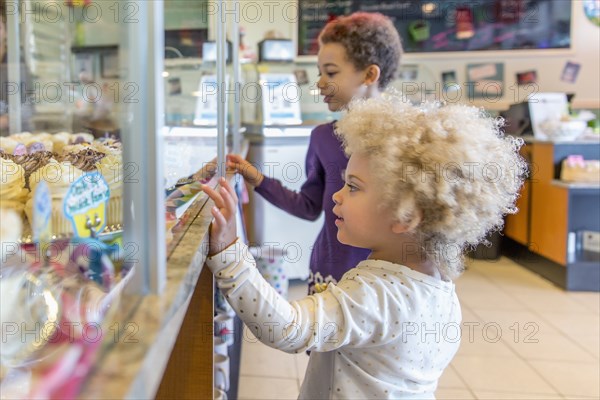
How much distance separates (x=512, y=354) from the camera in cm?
273

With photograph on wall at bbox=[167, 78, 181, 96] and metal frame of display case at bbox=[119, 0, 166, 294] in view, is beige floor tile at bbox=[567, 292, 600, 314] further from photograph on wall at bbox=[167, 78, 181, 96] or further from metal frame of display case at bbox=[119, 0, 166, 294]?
metal frame of display case at bbox=[119, 0, 166, 294]

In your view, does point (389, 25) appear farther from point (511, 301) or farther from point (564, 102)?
point (564, 102)

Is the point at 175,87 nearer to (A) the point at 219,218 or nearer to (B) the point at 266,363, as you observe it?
(A) the point at 219,218

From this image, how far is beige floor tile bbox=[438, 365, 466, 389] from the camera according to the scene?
94.3 inches

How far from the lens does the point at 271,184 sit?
1.72 meters

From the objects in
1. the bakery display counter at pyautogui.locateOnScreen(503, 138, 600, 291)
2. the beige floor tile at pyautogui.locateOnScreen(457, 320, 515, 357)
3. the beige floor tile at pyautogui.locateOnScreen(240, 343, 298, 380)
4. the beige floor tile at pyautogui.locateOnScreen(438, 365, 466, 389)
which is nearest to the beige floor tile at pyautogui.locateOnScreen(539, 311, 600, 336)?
the beige floor tile at pyautogui.locateOnScreen(457, 320, 515, 357)

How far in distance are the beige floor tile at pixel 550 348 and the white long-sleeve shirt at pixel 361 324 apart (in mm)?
1878

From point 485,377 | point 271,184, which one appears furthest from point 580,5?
point 271,184

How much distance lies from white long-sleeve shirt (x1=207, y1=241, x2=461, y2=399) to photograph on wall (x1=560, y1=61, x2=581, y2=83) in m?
4.84

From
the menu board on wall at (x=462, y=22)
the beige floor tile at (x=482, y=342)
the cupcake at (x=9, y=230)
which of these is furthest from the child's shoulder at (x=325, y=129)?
the menu board on wall at (x=462, y=22)

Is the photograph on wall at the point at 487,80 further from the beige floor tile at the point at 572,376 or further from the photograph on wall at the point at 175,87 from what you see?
the photograph on wall at the point at 175,87

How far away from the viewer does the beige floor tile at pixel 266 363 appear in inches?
99.0

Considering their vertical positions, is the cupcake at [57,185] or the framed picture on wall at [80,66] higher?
the framed picture on wall at [80,66]

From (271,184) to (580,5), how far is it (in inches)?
182
